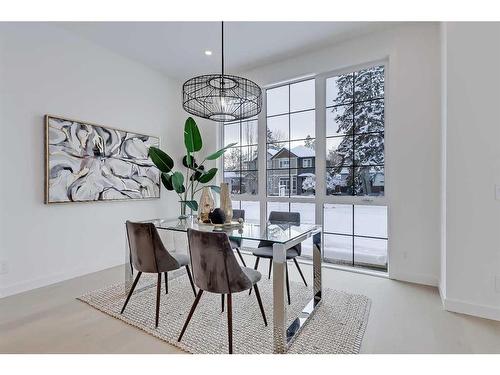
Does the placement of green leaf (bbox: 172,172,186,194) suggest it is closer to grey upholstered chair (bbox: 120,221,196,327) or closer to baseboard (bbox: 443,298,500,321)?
grey upholstered chair (bbox: 120,221,196,327)

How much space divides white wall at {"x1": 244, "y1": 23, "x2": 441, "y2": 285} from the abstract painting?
3341 mm

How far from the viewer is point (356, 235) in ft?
11.4

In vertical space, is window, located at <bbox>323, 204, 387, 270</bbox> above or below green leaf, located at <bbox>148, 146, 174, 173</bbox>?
below

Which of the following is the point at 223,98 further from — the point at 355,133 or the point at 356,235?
the point at 356,235

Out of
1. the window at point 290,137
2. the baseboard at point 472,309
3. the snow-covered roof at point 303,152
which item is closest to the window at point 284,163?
the window at point 290,137

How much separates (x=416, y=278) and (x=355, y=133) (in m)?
1.85

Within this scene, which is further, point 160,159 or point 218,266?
point 160,159

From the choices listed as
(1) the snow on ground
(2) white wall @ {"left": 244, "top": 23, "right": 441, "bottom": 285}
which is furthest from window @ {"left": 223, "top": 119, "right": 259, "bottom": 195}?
(2) white wall @ {"left": 244, "top": 23, "right": 441, "bottom": 285}

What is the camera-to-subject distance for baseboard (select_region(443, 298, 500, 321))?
7.18ft

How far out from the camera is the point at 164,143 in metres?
4.42

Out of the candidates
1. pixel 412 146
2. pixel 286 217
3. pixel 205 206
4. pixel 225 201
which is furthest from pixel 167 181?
pixel 412 146
